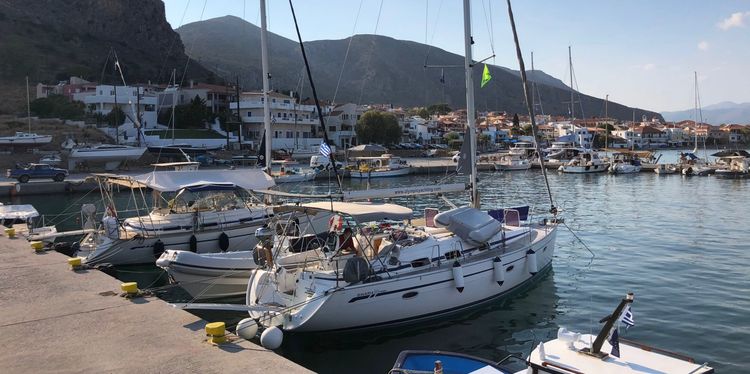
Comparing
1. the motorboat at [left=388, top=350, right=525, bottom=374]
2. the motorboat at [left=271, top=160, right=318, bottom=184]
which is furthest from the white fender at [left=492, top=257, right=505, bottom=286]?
the motorboat at [left=271, top=160, right=318, bottom=184]

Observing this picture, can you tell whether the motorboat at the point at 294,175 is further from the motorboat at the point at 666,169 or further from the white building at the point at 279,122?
the motorboat at the point at 666,169

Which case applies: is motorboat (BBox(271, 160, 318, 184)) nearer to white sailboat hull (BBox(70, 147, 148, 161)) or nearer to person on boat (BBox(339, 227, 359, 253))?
white sailboat hull (BBox(70, 147, 148, 161))

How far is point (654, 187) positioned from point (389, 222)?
137ft

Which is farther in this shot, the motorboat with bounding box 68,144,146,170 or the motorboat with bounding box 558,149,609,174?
the motorboat with bounding box 558,149,609,174

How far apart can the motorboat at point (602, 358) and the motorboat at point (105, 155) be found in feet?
187

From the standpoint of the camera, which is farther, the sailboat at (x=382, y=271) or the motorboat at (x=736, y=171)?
the motorboat at (x=736, y=171)

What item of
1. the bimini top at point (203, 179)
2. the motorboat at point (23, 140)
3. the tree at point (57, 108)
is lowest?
the bimini top at point (203, 179)

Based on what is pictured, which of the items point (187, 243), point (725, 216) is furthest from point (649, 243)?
point (187, 243)

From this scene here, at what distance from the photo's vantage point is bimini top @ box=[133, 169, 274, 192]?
19.8 meters

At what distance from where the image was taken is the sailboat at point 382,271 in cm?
1206

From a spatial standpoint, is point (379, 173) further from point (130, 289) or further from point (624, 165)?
point (130, 289)

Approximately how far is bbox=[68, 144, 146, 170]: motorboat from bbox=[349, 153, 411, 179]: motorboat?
23.3 metres

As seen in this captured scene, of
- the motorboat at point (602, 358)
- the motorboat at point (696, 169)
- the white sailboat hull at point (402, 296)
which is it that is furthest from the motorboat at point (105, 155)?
the motorboat at point (696, 169)

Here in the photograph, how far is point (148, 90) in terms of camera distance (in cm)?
9338
